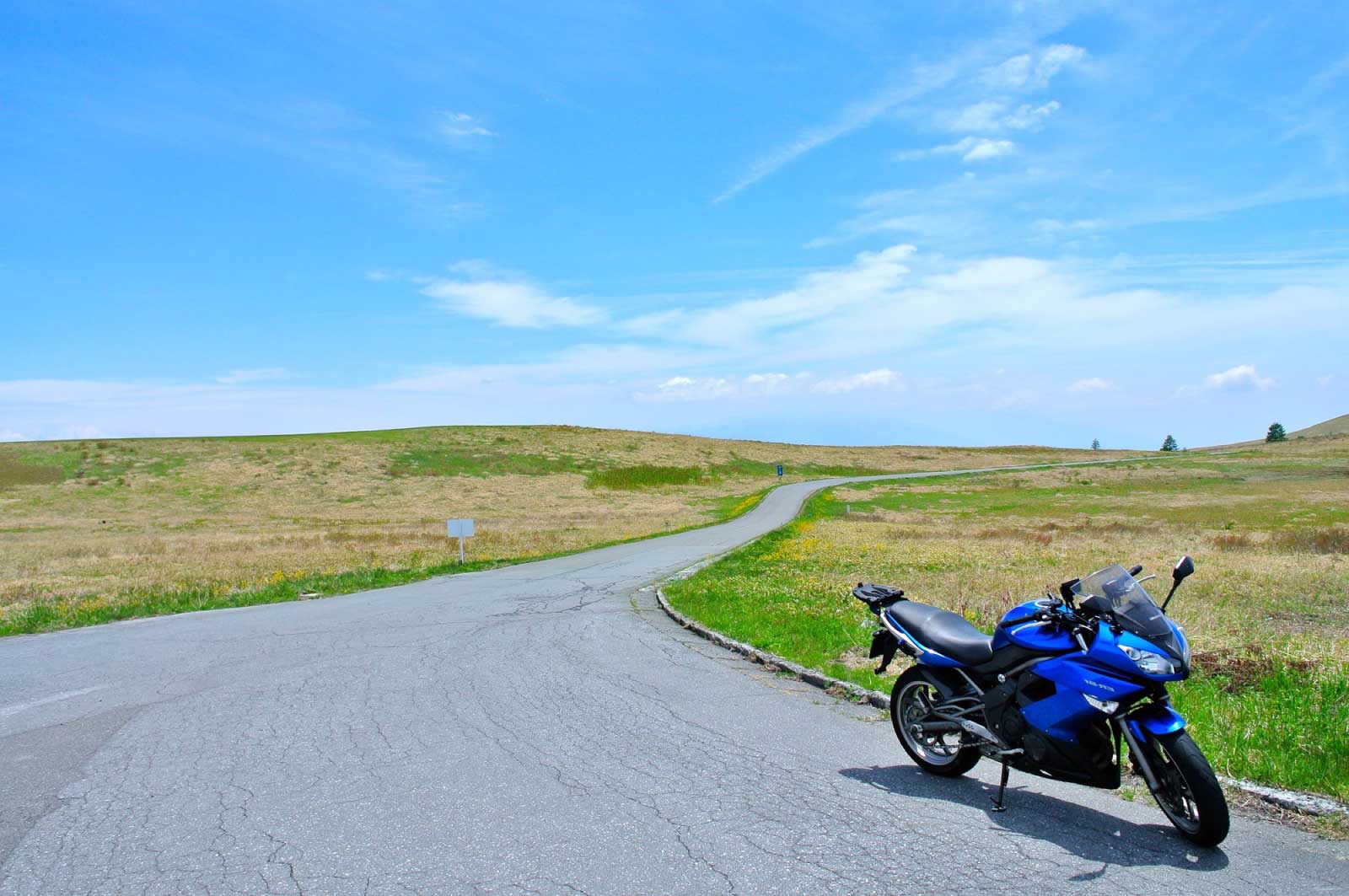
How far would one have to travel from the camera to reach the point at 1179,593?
50.0 feet

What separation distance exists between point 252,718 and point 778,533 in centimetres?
2705

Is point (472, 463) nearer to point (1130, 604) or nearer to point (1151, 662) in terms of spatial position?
point (1130, 604)

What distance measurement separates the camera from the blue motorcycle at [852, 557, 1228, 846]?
4812mm

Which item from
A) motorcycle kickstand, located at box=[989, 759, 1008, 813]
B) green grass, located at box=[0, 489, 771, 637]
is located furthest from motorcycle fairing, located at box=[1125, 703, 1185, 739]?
green grass, located at box=[0, 489, 771, 637]

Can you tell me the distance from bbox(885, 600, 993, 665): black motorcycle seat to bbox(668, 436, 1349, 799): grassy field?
183 centimetres

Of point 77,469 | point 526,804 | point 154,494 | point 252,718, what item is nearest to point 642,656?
point 252,718

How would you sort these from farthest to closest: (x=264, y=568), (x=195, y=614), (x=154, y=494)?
(x=154, y=494) → (x=264, y=568) → (x=195, y=614)

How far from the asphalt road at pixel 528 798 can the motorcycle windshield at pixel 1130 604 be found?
1175 mm

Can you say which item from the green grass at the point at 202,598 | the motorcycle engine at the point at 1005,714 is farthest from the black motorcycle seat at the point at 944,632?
the green grass at the point at 202,598

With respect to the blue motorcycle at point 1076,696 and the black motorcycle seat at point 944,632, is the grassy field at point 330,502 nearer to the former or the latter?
the black motorcycle seat at point 944,632

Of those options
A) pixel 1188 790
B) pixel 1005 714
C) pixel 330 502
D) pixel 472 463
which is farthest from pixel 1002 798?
pixel 472 463

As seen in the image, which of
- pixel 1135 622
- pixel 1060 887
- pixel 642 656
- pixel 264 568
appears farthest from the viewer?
pixel 264 568

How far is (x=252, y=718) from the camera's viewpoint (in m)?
8.12

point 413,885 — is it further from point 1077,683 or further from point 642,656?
point 642,656
